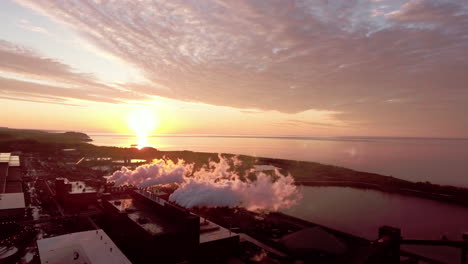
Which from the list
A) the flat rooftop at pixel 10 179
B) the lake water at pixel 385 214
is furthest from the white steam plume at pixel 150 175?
the lake water at pixel 385 214

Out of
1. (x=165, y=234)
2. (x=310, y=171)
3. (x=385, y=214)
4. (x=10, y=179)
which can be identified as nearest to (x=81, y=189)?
(x=10, y=179)

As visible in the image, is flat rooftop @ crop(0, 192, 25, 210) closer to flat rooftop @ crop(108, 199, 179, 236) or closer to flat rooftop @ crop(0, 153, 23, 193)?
flat rooftop @ crop(0, 153, 23, 193)

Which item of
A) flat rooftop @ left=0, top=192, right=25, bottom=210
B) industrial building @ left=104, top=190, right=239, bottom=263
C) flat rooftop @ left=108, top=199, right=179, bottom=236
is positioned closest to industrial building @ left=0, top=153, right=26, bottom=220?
flat rooftop @ left=0, top=192, right=25, bottom=210

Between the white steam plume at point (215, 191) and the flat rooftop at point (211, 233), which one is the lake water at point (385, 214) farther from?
the flat rooftop at point (211, 233)

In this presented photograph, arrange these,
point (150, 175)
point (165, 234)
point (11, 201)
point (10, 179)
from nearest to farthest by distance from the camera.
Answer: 1. point (165, 234)
2. point (11, 201)
3. point (150, 175)
4. point (10, 179)

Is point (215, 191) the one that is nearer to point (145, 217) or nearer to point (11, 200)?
point (145, 217)
